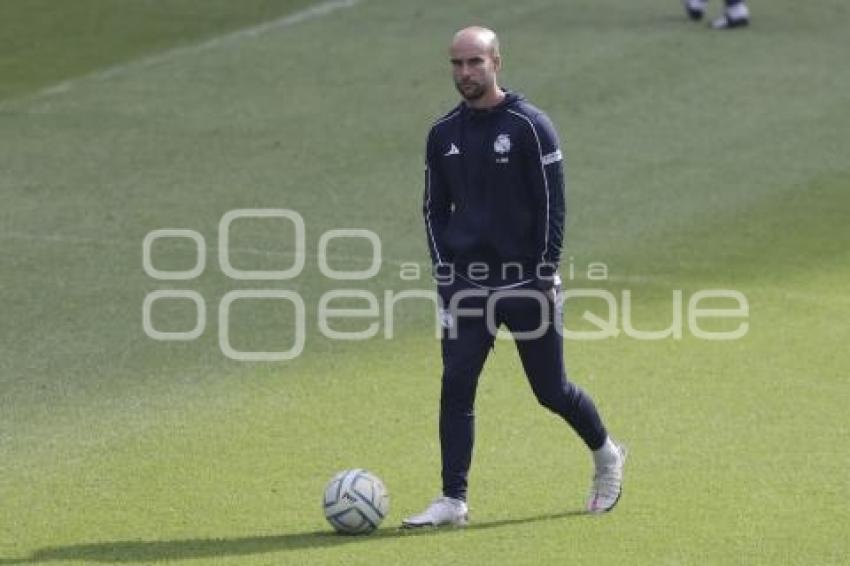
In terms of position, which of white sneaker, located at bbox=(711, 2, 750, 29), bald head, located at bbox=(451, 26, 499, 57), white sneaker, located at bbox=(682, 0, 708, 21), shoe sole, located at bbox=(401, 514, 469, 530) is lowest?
shoe sole, located at bbox=(401, 514, 469, 530)

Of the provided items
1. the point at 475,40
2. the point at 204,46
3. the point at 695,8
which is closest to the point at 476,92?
the point at 475,40

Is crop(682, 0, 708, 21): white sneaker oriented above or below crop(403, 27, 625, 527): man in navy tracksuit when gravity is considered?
above

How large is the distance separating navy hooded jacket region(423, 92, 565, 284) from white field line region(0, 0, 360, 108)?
1331cm

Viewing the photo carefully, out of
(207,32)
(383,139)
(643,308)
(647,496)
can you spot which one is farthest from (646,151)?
(647,496)

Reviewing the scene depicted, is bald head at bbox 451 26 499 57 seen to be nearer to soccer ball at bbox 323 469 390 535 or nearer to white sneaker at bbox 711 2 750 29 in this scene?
soccer ball at bbox 323 469 390 535

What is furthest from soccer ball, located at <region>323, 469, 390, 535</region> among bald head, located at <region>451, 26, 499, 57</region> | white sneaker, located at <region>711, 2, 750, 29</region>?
white sneaker, located at <region>711, 2, 750, 29</region>

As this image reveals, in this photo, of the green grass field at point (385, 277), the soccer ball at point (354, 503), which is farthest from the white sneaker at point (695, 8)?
the soccer ball at point (354, 503)

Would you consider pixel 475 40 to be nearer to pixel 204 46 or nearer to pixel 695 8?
pixel 204 46

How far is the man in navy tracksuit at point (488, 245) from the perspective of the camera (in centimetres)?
1016

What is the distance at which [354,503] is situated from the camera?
10.2m

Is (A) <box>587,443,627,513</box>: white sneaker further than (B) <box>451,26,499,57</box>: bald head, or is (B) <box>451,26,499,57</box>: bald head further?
(A) <box>587,443,627,513</box>: white sneaker

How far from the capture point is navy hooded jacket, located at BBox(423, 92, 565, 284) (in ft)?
33.3

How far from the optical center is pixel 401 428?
1241cm

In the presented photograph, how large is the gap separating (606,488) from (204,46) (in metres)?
15.8
